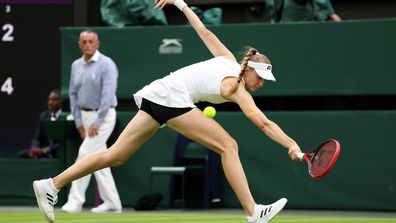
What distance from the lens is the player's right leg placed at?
25.0ft

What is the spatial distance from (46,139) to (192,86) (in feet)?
18.7

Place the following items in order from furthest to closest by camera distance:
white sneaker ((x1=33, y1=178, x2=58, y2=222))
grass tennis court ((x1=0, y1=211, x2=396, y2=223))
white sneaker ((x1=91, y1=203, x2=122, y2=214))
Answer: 1. white sneaker ((x1=91, y1=203, x2=122, y2=214))
2. grass tennis court ((x1=0, y1=211, x2=396, y2=223))
3. white sneaker ((x1=33, y1=178, x2=58, y2=222))

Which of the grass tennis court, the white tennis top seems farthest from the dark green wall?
the white tennis top

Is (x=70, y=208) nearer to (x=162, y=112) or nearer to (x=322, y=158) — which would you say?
(x=162, y=112)

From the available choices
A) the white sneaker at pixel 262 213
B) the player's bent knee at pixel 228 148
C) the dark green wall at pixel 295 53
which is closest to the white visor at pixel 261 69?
the player's bent knee at pixel 228 148

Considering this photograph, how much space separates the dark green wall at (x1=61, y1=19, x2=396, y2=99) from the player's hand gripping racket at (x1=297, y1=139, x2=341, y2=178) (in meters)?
4.59

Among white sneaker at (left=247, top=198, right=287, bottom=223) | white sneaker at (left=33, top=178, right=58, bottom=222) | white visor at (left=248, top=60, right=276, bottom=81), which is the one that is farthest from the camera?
white sneaker at (left=33, top=178, right=58, bottom=222)

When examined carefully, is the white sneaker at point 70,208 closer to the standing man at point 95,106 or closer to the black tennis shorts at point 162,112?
the standing man at point 95,106

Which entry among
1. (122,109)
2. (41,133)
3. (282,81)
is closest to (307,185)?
(282,81)

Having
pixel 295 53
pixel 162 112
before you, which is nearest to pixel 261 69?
pixel 162 112

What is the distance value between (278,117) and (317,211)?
3.84 feet

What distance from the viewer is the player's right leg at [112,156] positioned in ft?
25.0

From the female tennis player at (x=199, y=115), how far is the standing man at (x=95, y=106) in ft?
11.7

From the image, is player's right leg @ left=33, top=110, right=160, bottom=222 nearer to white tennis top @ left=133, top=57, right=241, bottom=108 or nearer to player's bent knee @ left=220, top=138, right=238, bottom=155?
white tennis top @ left=133, top=57, right=241, bottom=108
